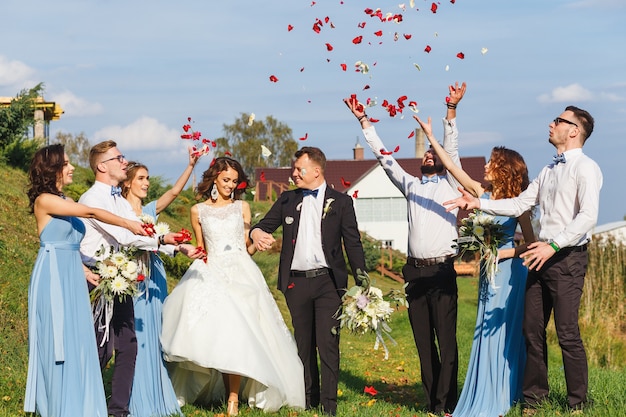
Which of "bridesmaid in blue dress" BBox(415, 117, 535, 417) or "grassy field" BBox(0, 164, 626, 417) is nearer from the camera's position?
"bridesmaid in blue dress" BBox(415, 117, 535, 417)

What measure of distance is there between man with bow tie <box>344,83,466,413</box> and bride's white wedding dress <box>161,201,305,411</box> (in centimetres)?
138

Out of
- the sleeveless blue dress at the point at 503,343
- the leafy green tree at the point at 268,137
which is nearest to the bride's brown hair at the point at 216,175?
the sleeveless blue dress at the point at 503,343

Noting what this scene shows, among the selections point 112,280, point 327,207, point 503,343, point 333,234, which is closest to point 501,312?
point 503,343

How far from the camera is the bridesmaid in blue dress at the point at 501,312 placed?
329 inches

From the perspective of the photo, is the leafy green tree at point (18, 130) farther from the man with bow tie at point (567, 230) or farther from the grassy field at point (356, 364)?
the man with bow tie at point (567, 230)

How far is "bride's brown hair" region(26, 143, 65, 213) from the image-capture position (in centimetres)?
736

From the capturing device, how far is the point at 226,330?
8242 mm

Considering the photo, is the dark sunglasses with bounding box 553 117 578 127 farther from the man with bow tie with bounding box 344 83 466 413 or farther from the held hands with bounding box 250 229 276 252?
the held hands with bounding box 250 229 276 252

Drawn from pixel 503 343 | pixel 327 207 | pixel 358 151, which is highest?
pixel 358 151

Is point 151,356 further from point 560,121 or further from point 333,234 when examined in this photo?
point 560,121

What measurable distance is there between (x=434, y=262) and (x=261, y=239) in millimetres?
1775

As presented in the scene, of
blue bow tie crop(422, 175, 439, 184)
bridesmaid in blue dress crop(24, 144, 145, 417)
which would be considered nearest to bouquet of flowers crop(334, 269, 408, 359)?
blue bow tie crop(422, 175, 439, 184)

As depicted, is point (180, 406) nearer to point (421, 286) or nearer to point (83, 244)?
point (83, 244)

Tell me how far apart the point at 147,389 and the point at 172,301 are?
884 millimetres
